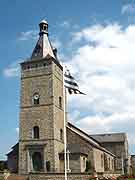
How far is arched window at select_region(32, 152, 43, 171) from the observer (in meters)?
45.9

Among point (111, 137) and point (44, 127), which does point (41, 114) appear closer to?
point (44, 127)

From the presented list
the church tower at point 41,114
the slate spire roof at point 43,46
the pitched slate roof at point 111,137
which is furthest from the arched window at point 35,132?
the pitched slate roof at point 111,137

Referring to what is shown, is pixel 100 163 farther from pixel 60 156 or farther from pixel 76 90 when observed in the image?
pixel 76 90

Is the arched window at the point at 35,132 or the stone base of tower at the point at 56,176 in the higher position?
the arched window at the point at 35,132

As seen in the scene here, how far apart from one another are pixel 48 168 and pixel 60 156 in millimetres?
2611

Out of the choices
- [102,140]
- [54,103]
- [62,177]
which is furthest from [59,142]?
[102,140]

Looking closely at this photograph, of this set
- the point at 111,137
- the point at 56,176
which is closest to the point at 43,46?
the point at 56,176

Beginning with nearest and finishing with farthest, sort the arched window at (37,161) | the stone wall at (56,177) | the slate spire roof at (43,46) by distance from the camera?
1. the stone wall at (56,177)
2. the arched window at (37,161)
3. the slate spire roof at (43,46)

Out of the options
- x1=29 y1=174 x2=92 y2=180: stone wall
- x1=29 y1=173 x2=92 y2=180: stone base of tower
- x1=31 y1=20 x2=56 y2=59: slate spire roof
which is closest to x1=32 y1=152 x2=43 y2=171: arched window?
x1=29 y1=173 x2=92 y2=180: stone base of tower

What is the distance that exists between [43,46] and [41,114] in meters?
10.9

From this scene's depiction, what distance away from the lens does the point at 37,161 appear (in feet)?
152

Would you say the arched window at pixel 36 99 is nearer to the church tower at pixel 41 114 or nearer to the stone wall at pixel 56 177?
the church tower at pixel 41 114

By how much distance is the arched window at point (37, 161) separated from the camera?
151ft

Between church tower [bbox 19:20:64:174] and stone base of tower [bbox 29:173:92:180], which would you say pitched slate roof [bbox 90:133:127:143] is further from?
stone base of tower [bbox 29:173:92:180]
